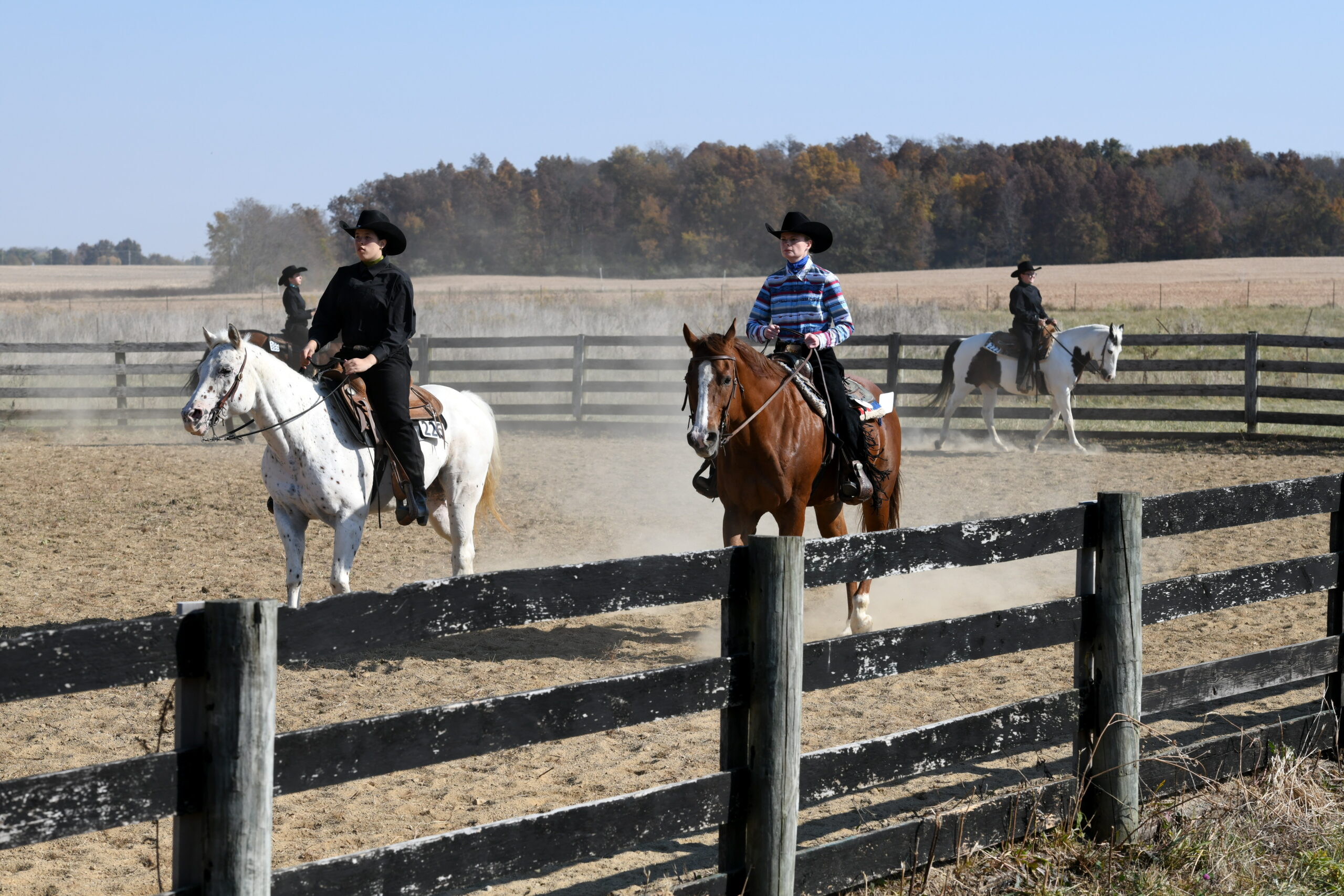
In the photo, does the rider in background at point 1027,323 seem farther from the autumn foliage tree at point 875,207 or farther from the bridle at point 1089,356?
the autumn foliage tree at point 875,207

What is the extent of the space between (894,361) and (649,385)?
4224mm

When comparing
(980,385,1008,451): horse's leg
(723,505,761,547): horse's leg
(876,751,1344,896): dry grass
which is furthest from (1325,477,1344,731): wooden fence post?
(980,385,1008,451): horse's leg

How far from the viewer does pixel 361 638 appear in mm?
2578

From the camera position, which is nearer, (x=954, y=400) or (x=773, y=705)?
(x=773, y=705)

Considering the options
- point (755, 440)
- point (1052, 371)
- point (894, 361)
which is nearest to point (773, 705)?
point (755, 440)

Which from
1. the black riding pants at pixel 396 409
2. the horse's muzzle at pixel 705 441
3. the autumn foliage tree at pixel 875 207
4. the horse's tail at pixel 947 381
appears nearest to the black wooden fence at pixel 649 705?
the horse's muzzle at pixel 705 441

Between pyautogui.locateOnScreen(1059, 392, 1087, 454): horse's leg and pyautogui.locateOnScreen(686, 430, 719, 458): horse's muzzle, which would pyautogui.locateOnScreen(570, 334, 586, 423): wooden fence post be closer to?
pyautogui.locateOnScreen(1059, 392, 1087, 454): horse's leg

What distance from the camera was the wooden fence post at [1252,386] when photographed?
16.7 meters

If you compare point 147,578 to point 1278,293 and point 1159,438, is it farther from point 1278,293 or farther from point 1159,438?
point 1278,293

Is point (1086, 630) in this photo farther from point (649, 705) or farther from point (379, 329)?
point (379, 329)

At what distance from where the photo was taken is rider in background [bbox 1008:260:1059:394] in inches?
613

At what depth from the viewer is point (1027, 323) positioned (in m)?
15.9

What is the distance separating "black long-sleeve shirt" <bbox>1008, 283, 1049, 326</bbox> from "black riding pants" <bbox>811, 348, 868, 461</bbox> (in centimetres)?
907

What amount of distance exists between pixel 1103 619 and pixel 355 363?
4498mm
